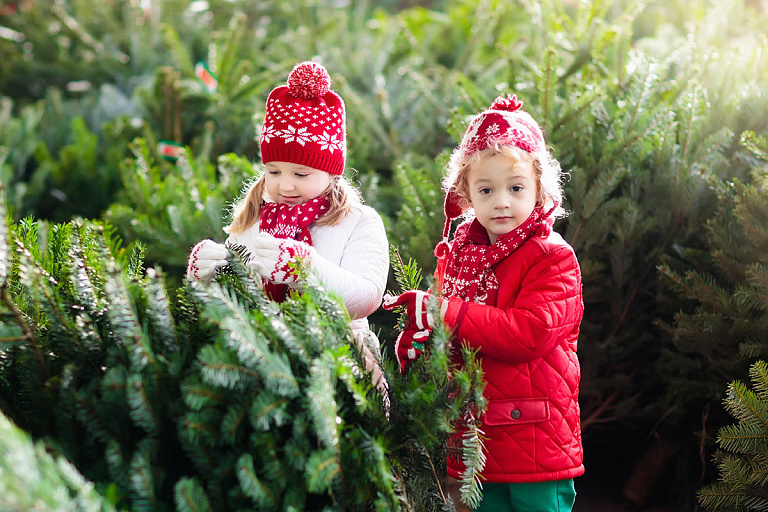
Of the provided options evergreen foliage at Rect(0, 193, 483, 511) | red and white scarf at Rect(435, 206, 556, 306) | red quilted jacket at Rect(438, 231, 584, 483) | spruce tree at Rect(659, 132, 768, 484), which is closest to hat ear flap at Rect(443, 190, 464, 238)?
red and white scarf at Rect(435, 206, 556, 306)

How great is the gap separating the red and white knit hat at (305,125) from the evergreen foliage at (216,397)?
582 millimetres

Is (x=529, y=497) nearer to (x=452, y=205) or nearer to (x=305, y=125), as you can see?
(x=452, y=205)

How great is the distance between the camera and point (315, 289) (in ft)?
6.27

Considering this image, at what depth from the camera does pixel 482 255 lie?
2316 millimetres

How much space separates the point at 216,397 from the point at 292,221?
0.92 m

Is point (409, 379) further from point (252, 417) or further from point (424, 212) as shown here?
point (424, 212)

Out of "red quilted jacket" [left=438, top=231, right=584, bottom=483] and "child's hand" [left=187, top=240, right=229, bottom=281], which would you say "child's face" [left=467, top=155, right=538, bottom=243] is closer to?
"red quilted jacket" [left=438, top=231, right=584, bottom=483]

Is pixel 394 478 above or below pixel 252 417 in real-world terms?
below

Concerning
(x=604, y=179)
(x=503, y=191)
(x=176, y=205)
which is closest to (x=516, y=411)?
(x=503, y=191)

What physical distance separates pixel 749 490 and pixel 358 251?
159 cm

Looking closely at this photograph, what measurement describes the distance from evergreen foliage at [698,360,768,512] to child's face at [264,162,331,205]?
1581 millimetres

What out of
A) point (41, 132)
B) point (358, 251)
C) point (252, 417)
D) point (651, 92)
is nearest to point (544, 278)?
point (358, 251)

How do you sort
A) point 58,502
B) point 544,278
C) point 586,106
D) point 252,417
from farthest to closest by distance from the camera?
point 586,106, point 544,278, point 252,417, point 58,502

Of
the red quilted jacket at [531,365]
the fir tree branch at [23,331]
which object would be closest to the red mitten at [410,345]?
the red quilted jacket at [531,365]
